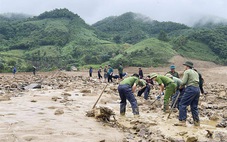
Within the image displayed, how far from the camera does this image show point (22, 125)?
22.8 feet

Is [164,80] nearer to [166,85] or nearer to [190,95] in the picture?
[166,85]

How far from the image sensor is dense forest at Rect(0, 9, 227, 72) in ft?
168

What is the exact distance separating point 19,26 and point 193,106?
86459 mm

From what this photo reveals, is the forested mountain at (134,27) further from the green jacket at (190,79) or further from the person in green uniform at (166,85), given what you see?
the green jacket at (190,79)

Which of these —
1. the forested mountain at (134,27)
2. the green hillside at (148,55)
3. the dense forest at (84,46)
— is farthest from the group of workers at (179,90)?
the forested mountain at (134,27)

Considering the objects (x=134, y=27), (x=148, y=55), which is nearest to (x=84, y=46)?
(x=148, y=55)

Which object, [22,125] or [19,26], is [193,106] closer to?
[22,125]

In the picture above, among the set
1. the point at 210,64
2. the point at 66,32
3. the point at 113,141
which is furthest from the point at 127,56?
the point at 113,141

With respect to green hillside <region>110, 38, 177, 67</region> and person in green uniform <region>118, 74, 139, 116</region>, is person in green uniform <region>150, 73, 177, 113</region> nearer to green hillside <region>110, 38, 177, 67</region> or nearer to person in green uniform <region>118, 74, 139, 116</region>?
person in green uniform <region>118, 74, 139, 116</region>

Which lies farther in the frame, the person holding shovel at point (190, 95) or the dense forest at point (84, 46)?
the dense forest at point (84, 46)

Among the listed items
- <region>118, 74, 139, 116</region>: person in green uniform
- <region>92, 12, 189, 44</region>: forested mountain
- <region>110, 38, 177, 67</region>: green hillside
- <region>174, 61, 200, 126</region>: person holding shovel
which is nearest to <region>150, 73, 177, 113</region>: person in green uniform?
<region>118, 74, 139, 116</region>: person in green uniform

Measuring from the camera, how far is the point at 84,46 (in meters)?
71.9

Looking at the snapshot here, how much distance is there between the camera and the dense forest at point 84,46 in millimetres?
51316


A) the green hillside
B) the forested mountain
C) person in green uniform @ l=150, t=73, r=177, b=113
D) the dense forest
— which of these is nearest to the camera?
person in green uniform @ l=150, t=73, r=177, b=113
